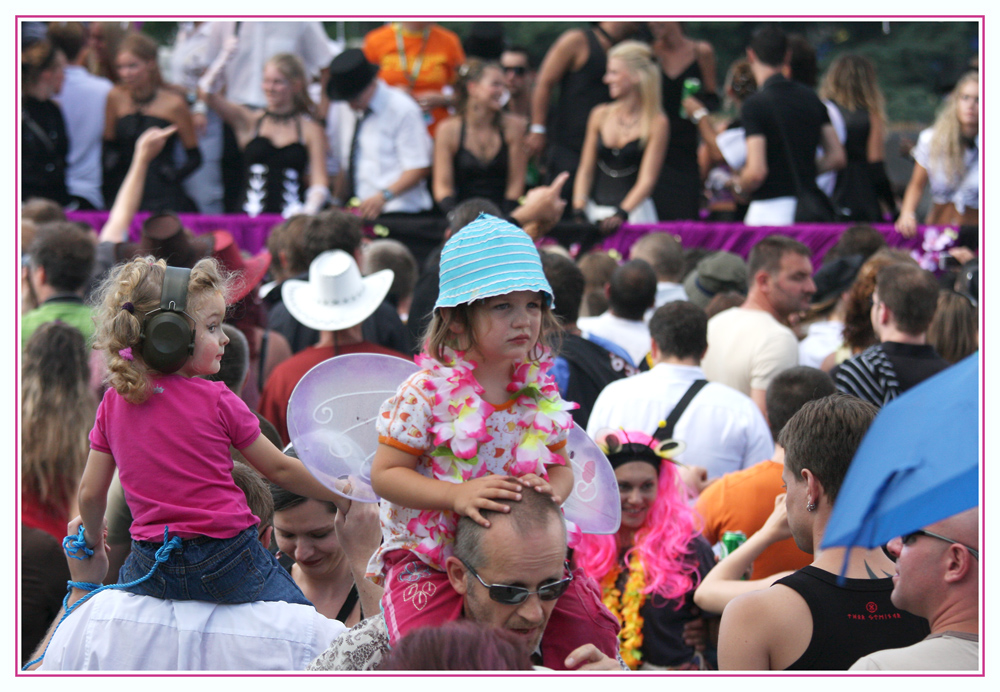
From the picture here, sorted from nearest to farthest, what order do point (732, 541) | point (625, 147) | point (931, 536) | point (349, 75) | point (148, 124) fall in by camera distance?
1. point (931, 536)
2. point (732, 541)
3. point (349, 75)
4. point (625, 147)
5. point (148, 124)

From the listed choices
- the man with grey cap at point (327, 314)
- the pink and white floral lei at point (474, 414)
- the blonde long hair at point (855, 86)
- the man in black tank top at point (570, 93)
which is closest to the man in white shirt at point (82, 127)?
the man in black tank top at point (570, 93)

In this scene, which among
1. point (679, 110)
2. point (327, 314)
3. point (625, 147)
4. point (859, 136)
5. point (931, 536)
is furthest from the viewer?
point (679, 110)

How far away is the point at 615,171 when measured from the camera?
27.3 ft

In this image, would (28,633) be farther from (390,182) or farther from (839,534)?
(390,182)

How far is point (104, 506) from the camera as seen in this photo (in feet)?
8.25

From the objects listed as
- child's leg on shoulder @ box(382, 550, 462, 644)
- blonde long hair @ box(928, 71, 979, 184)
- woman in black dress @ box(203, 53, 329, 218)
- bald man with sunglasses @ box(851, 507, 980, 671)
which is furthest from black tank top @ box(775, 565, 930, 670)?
blonde long hair @ box(928, 71, 979, 184)

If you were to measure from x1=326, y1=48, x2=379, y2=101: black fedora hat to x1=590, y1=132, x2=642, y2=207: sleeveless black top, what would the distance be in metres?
1.92

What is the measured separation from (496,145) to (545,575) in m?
6.31

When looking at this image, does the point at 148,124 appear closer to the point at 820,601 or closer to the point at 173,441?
the point at 173,441

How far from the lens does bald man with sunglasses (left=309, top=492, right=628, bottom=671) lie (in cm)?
210

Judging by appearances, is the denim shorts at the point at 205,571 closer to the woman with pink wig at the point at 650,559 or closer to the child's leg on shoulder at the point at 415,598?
the child's leg on shoulder at the point at 415,598

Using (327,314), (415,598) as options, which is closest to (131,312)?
(415,598)

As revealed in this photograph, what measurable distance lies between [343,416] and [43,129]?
22.0ft

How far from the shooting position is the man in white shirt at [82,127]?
837 centimetres
